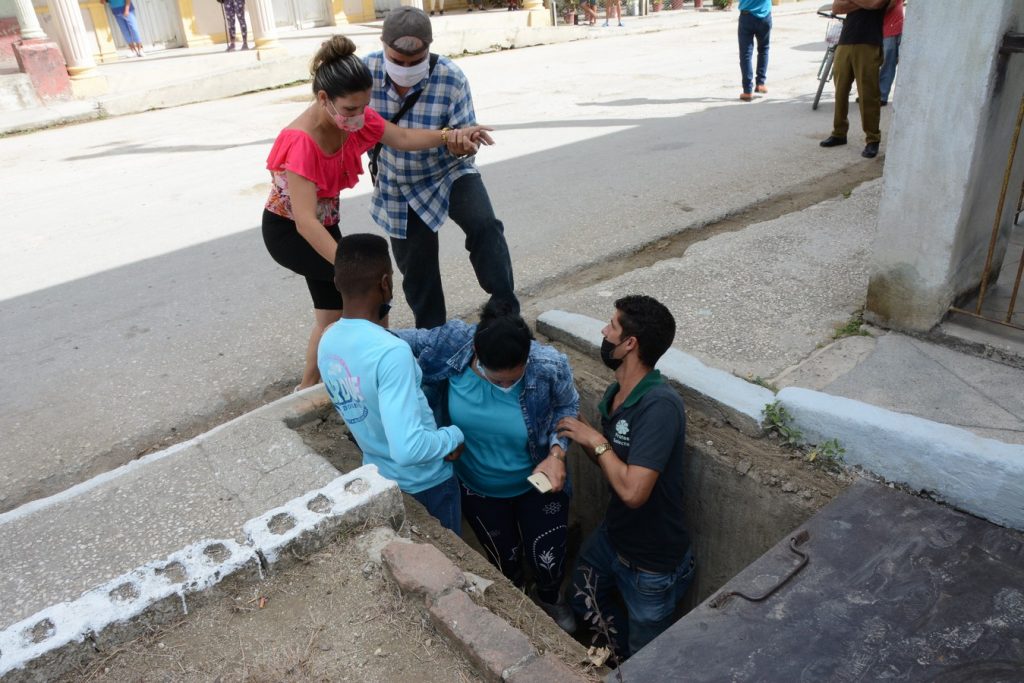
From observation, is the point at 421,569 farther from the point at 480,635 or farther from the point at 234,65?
the point at 234,65

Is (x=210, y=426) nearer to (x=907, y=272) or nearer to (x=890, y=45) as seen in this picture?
(x=907, y=272)

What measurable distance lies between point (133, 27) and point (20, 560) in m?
16.0

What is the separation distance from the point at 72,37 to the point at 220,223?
856 centimetres

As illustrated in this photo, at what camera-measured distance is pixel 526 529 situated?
363 cm

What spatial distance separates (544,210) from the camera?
6570mm

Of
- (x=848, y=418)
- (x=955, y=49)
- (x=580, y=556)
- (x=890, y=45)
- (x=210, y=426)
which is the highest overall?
(x=955, y=49)

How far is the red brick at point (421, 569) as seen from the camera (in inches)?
97.8

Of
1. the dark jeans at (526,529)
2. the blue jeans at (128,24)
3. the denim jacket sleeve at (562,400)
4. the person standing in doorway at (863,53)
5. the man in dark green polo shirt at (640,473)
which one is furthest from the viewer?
the blue jeans at (128,24)

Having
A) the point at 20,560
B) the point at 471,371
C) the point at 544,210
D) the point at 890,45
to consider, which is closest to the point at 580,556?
the point at 471,371

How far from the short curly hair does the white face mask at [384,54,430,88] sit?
139cm

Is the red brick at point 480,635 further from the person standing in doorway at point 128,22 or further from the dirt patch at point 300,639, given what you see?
the person standing in doorway at point 128,22

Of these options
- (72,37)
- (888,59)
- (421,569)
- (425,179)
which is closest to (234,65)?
(72,37)

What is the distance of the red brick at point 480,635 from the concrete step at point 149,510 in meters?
0.81

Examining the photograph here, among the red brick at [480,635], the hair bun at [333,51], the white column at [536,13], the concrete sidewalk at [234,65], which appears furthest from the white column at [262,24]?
the red brick at [480,635]
